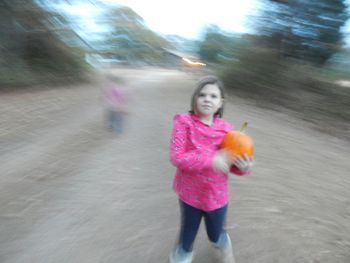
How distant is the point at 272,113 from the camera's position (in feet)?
38.1

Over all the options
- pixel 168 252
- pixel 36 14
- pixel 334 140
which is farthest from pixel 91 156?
pixel 36 14

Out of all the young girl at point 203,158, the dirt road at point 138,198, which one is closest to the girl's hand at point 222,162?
the young girl at point 203,158

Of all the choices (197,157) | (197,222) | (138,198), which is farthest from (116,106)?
(197,157)

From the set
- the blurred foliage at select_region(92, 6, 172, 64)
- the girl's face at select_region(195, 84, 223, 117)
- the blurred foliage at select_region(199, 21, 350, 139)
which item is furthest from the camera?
the blurred foliage at select_region(92, 6, 172, 64)

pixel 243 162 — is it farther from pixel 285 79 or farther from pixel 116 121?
pixel 285 79

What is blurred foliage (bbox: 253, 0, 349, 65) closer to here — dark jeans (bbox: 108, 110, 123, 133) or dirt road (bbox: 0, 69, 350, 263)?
dirt road (bbox: 0, 69, 350, 263)

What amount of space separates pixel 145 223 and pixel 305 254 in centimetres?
156

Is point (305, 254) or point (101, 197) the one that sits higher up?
point (305, 254)

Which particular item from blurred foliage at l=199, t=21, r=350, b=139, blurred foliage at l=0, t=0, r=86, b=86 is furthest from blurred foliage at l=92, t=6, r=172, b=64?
blurred foliage at l=199, t=21, r=350, b=139

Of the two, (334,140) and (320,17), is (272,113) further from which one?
(320,17)

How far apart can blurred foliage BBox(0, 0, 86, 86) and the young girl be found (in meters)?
13.2

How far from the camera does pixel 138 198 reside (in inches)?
177

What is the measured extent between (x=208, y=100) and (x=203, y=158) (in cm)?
43

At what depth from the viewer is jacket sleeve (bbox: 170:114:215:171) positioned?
227 cm
